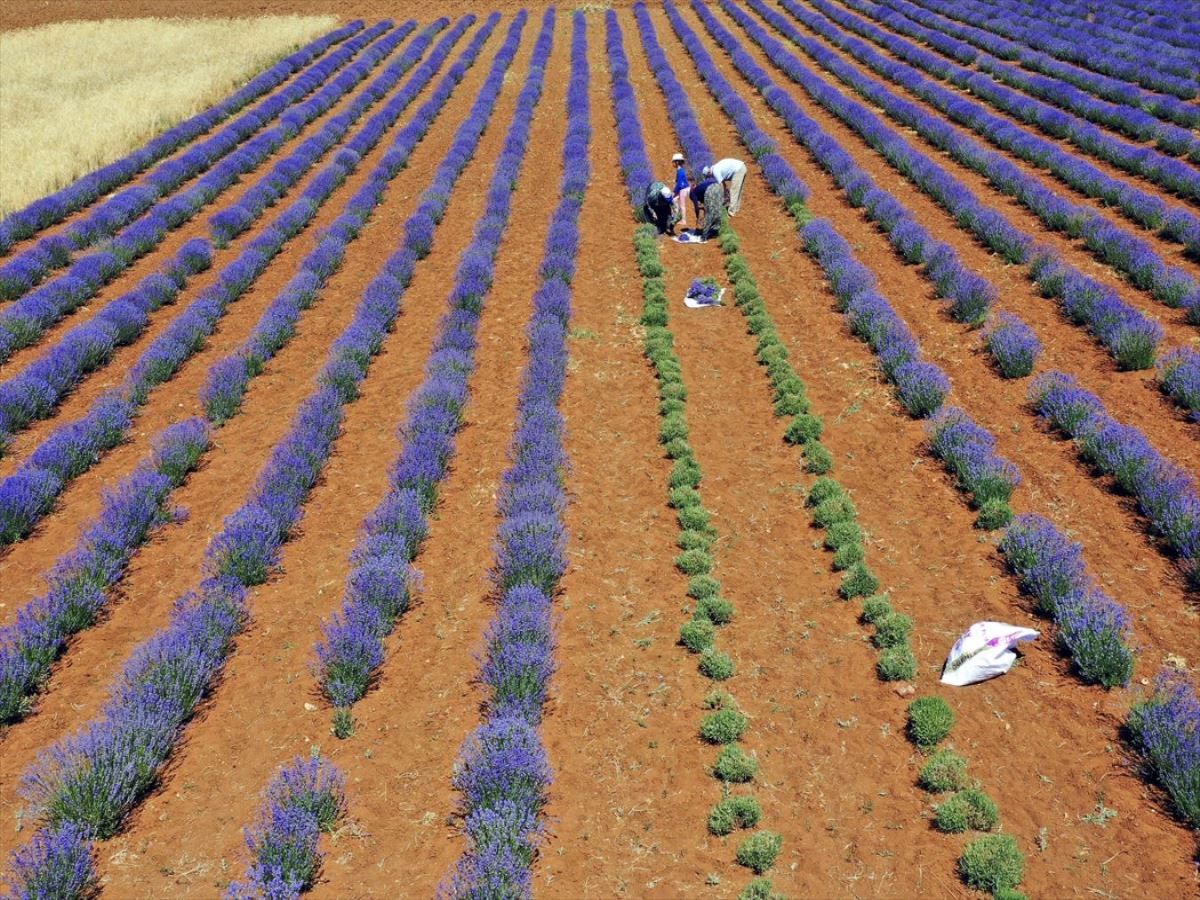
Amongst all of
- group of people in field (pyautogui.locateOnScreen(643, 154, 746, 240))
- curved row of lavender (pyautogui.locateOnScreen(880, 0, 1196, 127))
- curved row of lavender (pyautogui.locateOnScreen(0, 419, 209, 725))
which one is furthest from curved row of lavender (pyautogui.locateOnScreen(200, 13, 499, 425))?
curved row of lavender (pyautogui.locateOnScreen(880, 0, 1196, 127))

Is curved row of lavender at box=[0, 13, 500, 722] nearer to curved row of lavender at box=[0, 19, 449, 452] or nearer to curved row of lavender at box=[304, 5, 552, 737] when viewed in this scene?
curved row of lavender at box=[304, 5, 552, 737]

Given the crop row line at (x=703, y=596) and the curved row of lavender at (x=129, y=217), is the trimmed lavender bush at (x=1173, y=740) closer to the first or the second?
the crop row line at (x=703, y=596)

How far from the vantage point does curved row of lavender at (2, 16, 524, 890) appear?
4.74m

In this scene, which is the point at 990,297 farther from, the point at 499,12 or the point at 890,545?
the point at 499,12

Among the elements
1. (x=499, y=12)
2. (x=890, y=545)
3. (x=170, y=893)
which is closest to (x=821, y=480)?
(x=890, y=545)

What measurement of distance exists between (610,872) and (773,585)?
286 cm

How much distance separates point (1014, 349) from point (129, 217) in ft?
49.6

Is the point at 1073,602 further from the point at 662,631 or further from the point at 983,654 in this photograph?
the point at 662,631

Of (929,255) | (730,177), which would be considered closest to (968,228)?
(929,255)

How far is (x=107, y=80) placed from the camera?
90.5 ft

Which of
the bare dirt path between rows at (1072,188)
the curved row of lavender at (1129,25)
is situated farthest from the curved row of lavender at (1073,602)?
the curved row of lavender at (1129,25)

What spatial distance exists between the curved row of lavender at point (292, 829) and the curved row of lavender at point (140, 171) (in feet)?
43.8

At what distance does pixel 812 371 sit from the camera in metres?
10.0

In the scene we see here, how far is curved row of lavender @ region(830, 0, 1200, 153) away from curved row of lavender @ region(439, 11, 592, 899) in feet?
41.6
